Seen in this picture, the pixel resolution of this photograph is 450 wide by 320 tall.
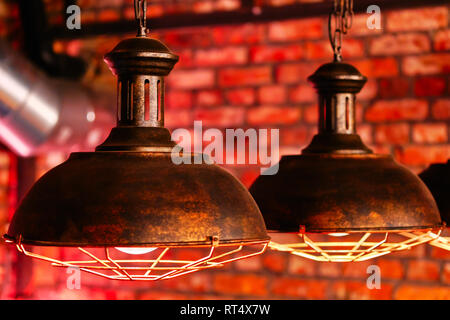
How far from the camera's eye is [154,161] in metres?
1.15

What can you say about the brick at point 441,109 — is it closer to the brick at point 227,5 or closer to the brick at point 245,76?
the brick at point 245,76

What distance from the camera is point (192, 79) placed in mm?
3121

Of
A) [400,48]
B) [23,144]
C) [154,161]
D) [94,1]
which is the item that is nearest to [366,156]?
[154,161]

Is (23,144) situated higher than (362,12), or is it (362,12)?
(362,12)

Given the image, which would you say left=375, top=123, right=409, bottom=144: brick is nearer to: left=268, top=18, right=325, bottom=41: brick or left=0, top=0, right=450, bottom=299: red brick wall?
left=0, top=0, right=450, bottom=299: red brick wall

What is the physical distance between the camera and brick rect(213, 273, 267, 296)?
2.96 meters

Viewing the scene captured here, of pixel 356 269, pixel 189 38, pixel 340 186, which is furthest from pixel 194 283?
pixel 340 186

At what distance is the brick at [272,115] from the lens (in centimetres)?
295

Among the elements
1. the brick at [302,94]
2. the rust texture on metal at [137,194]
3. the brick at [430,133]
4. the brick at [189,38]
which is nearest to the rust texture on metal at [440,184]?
the rust texture on metal at [137,194]

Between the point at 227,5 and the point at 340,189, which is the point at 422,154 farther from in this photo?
the point at 340,189

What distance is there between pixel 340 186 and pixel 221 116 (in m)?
1.60

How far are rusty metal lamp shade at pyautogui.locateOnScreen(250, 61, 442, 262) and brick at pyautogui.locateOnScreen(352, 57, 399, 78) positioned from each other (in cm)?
121
